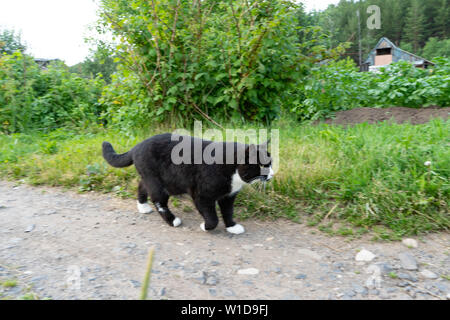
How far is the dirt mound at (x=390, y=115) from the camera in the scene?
186 inches

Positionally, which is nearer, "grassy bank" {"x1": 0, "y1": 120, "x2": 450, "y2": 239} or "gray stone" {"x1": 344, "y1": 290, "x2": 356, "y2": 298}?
"gray stone" {"x1": 344, "y1": 290, "x2": 356, "y2": 298}

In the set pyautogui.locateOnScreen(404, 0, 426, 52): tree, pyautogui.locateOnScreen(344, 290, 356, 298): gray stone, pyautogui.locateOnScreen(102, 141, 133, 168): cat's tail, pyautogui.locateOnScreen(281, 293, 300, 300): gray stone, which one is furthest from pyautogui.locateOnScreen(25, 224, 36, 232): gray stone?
pyautogui.locateOnScreen(404, 0, 426, 52): tree

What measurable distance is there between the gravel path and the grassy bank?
182 mm

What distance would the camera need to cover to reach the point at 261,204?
127 inches

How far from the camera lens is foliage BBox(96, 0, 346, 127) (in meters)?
4.16

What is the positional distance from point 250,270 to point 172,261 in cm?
58

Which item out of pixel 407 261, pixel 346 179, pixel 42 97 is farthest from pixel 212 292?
pixel 42 97

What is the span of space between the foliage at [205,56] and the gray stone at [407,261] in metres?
2.64

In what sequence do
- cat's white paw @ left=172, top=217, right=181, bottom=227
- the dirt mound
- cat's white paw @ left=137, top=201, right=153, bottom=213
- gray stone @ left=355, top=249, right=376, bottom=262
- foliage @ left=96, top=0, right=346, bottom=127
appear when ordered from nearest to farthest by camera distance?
gray stone @ left=355, top=249, right=376, bottom=262
cat's white paw @ left=172, top=217, right=181, bottom=227
cat's white paw @ left=137, top=201, right=153, bottom=213
foliage @ left=96, top=0, right=346, bottom=127
the dirt mound

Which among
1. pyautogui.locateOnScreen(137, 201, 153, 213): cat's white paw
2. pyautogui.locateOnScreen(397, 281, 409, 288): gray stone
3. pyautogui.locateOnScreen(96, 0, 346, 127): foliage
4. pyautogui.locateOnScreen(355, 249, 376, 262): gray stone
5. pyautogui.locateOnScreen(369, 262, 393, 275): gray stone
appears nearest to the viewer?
pyautogui.locateOnScreen(397, 281, 409, 288): gray stone

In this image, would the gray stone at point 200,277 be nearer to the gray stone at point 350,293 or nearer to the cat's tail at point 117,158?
the gray stone at point 350,293

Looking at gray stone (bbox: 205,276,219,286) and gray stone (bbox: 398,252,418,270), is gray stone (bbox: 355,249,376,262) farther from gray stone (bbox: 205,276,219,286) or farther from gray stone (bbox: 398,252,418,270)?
gray stone (bbox: 205,276,219,286)
